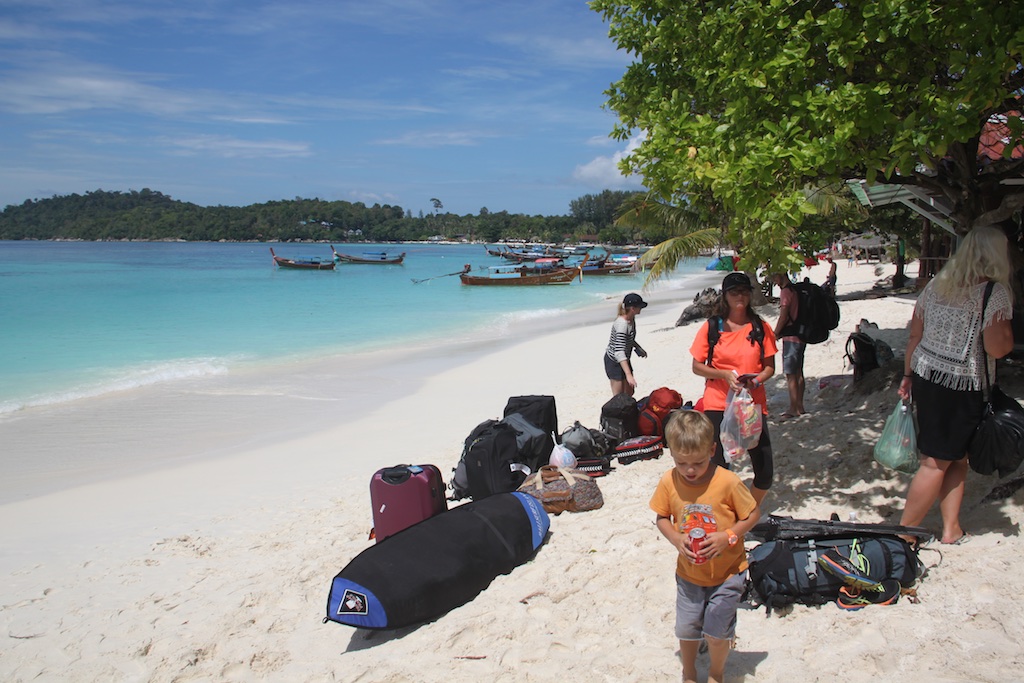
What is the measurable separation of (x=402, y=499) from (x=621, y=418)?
2.56 meters

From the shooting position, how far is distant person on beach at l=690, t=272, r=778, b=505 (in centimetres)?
404

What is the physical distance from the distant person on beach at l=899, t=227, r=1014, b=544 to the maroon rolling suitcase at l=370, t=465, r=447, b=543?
2.94m

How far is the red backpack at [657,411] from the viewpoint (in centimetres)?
662

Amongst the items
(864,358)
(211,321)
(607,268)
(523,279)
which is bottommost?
(211,321)

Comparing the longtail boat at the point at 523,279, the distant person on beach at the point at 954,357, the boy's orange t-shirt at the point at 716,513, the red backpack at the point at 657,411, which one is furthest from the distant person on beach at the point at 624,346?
the longtail boat at the point at 523,279

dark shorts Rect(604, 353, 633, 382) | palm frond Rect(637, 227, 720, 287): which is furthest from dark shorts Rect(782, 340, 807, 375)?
palm frond Rect(637, 227, 720, 287)

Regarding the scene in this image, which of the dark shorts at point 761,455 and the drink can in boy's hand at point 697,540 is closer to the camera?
the drink can in boy's hand at point 697,540

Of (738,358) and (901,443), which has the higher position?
(738,358)

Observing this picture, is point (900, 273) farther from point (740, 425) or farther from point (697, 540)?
point (697, 540)

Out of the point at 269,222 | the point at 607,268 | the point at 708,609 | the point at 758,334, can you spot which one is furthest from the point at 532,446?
the point at 269,222

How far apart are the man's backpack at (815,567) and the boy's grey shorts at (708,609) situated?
78cm

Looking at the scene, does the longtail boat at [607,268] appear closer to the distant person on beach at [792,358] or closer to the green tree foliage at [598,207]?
the distant person on beach at [792,358]

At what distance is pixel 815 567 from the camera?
348 cm

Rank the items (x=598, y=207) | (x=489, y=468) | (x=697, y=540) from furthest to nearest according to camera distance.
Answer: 1. (x=598, y=207)
2. (x=489, y=468)
3. (x=697, y=540)
